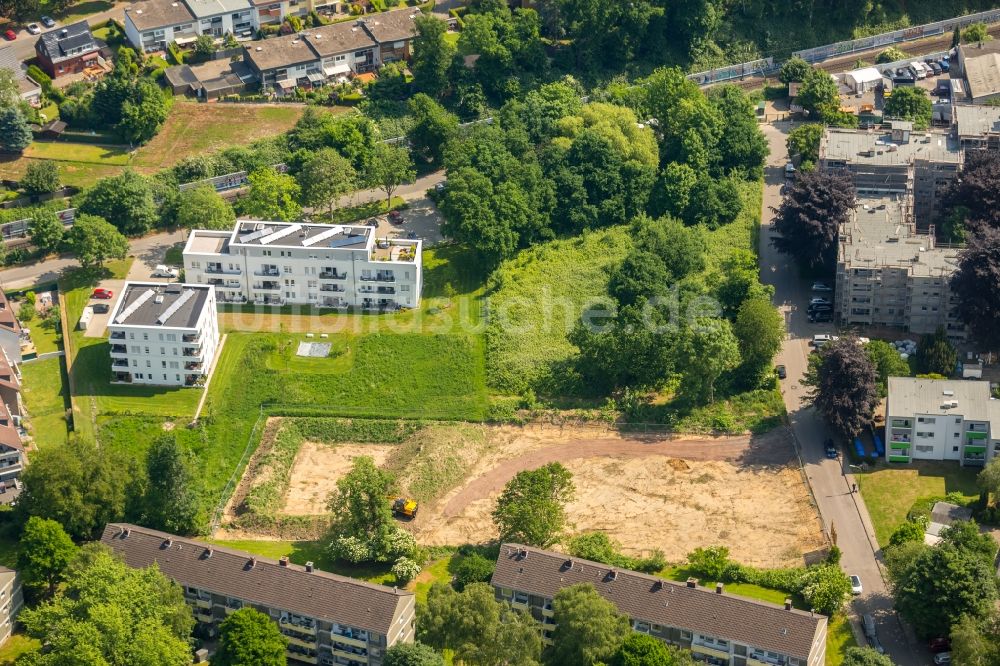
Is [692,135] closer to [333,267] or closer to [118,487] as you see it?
[333,267]

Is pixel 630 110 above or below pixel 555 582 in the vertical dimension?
above

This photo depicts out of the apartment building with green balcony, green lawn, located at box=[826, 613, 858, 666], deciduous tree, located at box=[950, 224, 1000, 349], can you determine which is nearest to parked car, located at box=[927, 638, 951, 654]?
green lawn, located at box=[826, 613, 858, 666]

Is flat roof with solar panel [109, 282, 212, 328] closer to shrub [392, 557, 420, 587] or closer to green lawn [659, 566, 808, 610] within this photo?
shrub [392, 557, 420, 587]

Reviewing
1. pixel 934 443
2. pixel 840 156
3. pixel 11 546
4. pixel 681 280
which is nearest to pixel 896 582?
pixel 934 443

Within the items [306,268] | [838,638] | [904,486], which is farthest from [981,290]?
[306,268]

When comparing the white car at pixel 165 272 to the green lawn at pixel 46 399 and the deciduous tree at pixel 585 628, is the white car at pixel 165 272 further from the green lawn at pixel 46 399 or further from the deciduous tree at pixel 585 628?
the deciduous tree at pixel 585 628

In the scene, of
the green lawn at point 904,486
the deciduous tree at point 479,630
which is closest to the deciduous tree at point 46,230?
the deciduous tree at point 479,630

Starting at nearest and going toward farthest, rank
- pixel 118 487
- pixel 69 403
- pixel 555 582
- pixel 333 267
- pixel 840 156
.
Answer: pixel 555 582
pixel 118 487
pixel 69 403
pixel 333 267
pixel 840 156
